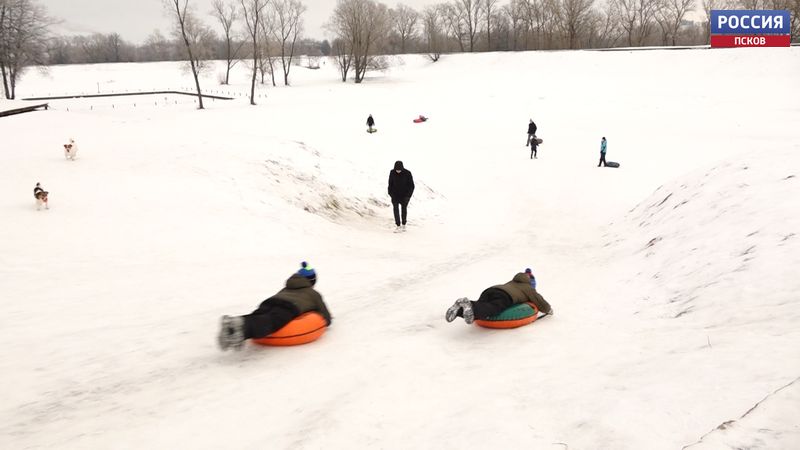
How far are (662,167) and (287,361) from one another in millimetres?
21033

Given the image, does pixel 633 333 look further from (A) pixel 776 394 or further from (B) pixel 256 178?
(B) pixel 256 178

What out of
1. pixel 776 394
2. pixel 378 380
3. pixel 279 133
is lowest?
pixel 378 380

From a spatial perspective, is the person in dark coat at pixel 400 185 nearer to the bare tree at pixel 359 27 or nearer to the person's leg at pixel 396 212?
the person's leg at pixel 396 212

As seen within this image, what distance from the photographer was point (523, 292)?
6.46m

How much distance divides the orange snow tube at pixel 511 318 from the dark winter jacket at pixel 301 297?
2.06 metres

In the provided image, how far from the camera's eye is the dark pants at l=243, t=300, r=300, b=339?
530cm

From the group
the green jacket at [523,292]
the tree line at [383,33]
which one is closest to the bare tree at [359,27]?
the tree line at [383,33]

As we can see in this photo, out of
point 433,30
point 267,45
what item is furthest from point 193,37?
point 433,30

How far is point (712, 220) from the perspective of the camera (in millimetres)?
9078

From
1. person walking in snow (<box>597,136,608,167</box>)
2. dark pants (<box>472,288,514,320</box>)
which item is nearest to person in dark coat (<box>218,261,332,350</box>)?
dark pants (<box>472,288,514,320</box>)

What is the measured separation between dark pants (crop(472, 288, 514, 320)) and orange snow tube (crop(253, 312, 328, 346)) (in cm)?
197

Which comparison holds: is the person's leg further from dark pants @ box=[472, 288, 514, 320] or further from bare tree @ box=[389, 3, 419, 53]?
bare tree @ box=[389, 3, 419, 53]

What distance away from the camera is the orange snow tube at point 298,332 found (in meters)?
5.68

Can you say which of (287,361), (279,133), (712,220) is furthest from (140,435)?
(279,133)
